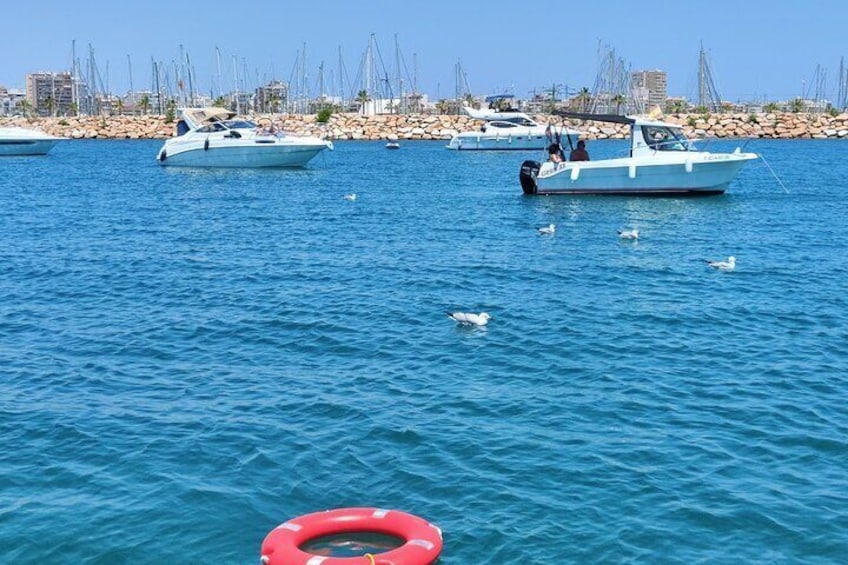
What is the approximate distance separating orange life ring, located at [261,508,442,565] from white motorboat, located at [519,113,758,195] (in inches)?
1308

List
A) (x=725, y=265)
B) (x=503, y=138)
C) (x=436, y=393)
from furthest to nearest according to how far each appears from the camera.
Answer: (x=503, y=138) < (x=725, y=265) < (x=436, y=393)

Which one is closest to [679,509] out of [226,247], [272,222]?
[226,247]

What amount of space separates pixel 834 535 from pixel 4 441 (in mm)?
10626

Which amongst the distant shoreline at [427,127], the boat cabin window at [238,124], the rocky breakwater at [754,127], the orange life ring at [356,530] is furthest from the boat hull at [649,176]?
the rocky breakwater at [754,127]

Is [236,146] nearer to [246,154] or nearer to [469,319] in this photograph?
[246,154]

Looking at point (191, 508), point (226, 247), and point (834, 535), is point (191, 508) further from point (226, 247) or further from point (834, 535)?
point (226, 247)

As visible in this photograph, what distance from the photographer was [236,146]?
60188mm

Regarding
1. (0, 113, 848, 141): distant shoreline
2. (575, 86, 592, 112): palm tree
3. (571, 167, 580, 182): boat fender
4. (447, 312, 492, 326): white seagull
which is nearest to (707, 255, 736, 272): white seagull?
(447, 312, 492, 326): white seagull

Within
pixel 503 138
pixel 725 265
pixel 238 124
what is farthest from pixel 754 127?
pixel 725 265

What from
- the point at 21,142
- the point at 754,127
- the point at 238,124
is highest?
the point at 238,124

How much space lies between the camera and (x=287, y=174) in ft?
195

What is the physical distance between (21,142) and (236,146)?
97.0 feet

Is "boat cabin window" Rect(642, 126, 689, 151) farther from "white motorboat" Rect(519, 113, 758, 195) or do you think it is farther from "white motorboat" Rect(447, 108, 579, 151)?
"white motorboat" Rect(447, 108, 579, 151)

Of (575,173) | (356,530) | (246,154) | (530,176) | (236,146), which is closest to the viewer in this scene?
(356,530)
